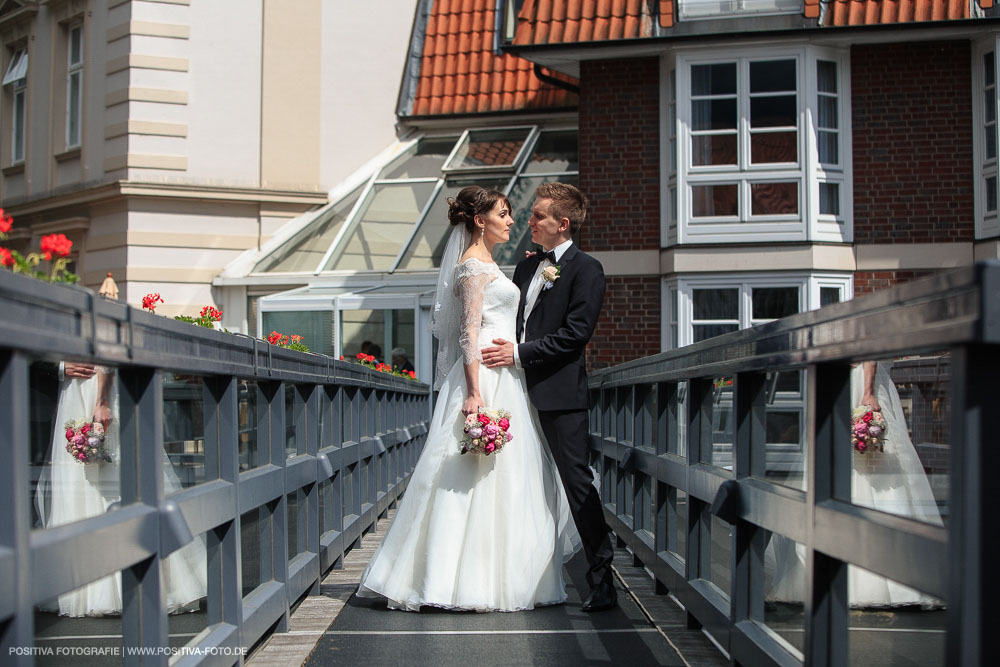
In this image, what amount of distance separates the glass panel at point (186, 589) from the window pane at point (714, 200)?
1368 centimetres

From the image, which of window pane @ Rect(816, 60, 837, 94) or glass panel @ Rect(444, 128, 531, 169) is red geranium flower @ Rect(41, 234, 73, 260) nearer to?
window pane @ Rect(816, 60, 837, 94)

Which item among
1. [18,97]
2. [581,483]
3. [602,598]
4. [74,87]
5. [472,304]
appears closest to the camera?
[602,598]

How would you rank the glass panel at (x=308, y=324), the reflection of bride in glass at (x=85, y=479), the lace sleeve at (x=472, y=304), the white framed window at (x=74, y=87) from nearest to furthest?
the reflection of bride in glass at (x=85, y=479), the lace sleeve at (x=472, y=304), the glass panel at (x=308, y=324), the white framed window at (x=74, y=87)

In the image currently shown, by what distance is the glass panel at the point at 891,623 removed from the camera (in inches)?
93.7

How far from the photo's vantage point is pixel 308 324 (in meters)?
18.9

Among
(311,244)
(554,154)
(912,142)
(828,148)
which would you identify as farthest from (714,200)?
(311,244)

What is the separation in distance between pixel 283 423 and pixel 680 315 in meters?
12.0

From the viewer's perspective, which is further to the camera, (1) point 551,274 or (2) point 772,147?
(2) point 772,147

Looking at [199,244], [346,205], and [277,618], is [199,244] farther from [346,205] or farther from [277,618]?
[277,618]

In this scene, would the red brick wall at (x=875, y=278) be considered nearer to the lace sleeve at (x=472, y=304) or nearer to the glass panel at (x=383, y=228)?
the glass panel at (x=383, y=228)

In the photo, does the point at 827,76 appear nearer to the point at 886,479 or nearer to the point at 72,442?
the point at 886,479

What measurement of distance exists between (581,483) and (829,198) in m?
12.1

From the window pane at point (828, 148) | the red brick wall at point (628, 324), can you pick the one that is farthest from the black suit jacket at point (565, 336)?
the window pane at point (828, 148)

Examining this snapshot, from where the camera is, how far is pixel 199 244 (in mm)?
20859
